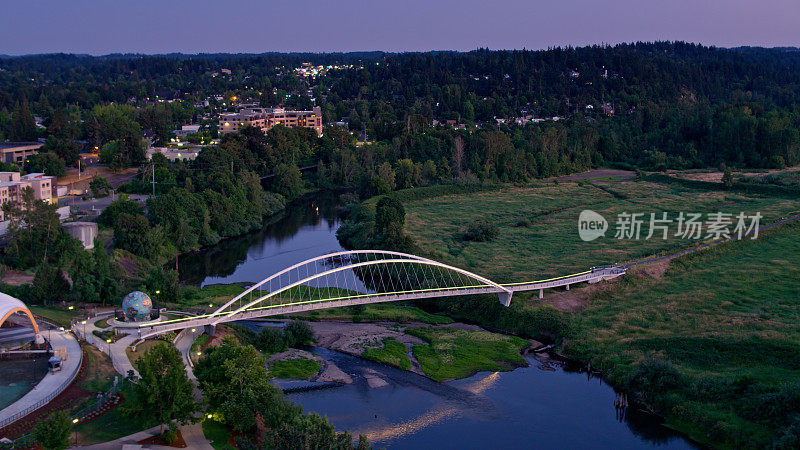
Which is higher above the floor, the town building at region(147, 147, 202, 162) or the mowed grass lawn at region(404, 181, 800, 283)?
the town building at region(147, 147, 202, 162)

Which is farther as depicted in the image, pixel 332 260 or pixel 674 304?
pixel 332 260

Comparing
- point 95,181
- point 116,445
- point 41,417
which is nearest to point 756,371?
point 116,445

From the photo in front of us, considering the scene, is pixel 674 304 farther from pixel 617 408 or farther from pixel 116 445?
pixel 116 445

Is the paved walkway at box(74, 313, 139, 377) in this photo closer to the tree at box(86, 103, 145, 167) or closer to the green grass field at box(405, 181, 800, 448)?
the green grass field at box(405, 181, 800, 448)

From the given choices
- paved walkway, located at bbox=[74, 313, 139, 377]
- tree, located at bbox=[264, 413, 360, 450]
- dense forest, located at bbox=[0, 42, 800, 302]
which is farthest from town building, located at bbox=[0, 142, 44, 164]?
tree, located at bbox=[264, 413, 360, 450]

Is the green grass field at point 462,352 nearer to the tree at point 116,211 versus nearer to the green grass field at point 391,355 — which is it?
the green grass field at point 391,355

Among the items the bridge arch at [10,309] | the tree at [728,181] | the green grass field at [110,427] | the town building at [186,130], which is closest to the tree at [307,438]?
the green grass field at [110,427]
